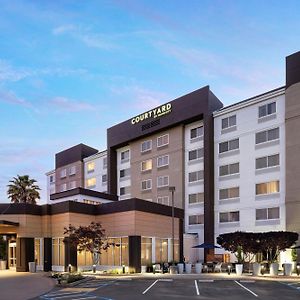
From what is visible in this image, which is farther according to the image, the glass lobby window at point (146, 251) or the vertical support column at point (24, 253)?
the vertical support column at point (24, 253)

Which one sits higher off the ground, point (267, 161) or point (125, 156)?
point (125, 156)

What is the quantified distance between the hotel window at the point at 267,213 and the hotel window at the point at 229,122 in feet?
36.6

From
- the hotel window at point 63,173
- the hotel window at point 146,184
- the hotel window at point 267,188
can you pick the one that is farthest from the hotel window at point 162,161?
the hotel window at point 63,173

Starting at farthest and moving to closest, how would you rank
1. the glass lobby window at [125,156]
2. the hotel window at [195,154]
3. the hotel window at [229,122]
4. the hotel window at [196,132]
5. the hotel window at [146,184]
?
the glass lobby window at [125,156] < the hotel window at [146,184] < the hotel window at [196,132] < the hotel window at [195,154] < the hotel window at [229,122]

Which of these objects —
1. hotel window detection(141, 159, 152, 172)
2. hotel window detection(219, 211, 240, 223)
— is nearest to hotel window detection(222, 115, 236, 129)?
hotel window detection(219, 211, 240, 223)

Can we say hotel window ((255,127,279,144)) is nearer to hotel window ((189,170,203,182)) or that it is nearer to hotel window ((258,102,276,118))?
hotel window ((258,102,276,118))

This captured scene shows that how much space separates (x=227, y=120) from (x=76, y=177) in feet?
129

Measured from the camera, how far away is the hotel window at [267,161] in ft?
173

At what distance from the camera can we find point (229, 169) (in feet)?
190

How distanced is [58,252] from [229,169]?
23.1 metres

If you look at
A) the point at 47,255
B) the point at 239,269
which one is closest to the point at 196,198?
the point at 239,269

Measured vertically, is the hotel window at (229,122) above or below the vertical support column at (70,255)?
above

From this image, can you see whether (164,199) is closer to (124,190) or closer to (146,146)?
(146,146)

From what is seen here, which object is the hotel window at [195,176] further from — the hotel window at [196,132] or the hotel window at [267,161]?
the hotel window at [267,161]
